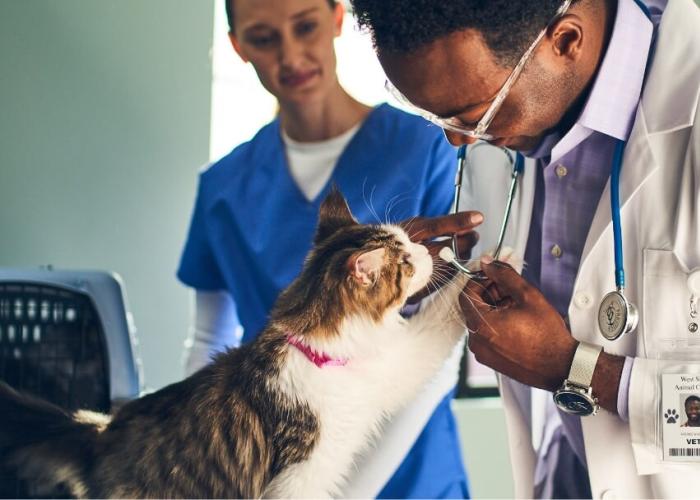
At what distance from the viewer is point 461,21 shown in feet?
2.92

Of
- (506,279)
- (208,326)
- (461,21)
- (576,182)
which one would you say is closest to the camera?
(461,21)

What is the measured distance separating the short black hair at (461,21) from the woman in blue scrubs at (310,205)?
271 mm

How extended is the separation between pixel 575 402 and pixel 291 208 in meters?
0.55

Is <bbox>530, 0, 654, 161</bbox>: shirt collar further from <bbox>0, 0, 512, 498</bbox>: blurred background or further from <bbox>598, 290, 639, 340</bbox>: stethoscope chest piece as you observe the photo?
<bbox>0, 0, 512, 498</bbox>: blurred background

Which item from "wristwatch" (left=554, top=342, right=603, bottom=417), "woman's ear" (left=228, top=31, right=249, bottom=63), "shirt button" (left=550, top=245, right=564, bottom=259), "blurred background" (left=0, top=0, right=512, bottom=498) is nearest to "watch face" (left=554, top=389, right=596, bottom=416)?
"wristwatch" (left=554, top=342, right=603, bottom=417)

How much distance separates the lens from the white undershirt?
121 centimetres

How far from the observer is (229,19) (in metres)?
1.15

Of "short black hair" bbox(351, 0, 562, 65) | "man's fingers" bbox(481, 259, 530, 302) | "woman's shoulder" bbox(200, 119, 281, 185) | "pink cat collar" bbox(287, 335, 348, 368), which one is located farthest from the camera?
"woman's shoulder" bbox(200, 119, 281, 185)

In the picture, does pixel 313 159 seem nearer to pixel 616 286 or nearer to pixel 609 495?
pixel 616 286

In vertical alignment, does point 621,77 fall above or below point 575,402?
above

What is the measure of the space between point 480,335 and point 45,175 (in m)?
0.71

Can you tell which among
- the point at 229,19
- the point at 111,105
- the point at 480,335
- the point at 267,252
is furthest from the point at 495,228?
the point at 111,105

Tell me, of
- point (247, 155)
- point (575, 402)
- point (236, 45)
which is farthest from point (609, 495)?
point (236, 45)

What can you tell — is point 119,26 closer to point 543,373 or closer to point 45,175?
point 45,175
